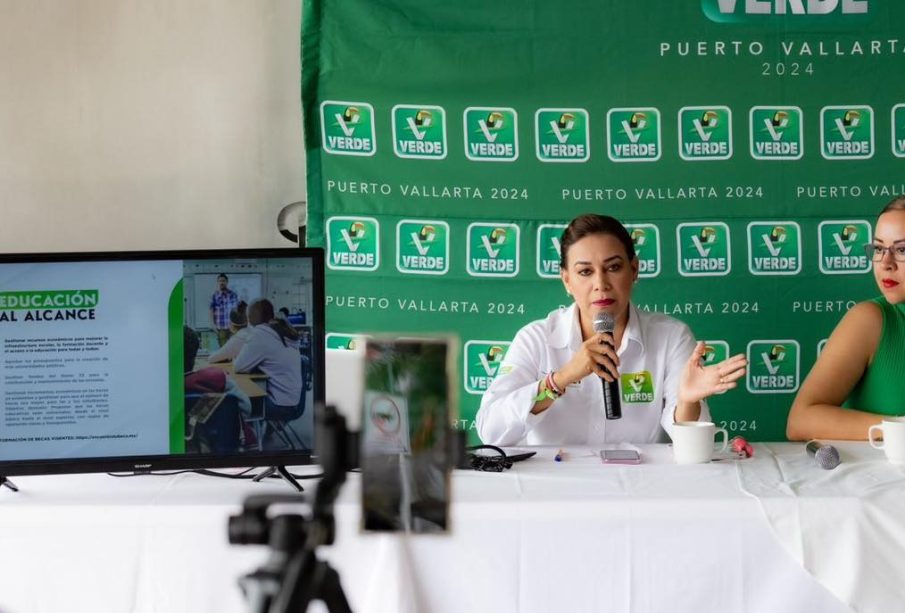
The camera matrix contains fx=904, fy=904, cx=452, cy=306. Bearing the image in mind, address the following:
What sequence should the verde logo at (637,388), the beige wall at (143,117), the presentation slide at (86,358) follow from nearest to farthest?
the presentation slide at (86,358) < the verde logo at (637,388) < the beige wall at (143,117)

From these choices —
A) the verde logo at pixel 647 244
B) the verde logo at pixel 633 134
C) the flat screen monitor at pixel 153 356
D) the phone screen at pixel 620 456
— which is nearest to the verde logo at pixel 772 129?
the verde logo at pixel 633 134

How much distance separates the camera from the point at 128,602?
139cm

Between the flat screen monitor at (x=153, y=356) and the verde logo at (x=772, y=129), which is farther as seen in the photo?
the verde logo at (x=772, y=129)

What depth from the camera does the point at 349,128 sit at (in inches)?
122

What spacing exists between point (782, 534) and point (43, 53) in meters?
3.04

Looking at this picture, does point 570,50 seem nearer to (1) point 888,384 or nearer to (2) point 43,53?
(1) point 888,384

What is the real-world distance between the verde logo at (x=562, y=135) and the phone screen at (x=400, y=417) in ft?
8.60

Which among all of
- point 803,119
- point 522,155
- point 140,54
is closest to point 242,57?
point 140,54

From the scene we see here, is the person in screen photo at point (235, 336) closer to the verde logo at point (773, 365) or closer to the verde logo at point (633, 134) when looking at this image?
the verde logo at point (633, 134)

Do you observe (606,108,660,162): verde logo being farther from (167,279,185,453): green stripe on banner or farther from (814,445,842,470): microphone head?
(167,279,185,453): green stripe on banner

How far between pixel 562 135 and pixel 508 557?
2022 mm

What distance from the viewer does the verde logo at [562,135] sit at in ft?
10.2

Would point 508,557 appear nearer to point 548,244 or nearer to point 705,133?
point 548,244

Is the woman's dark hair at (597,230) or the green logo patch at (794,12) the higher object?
the green logo patch at (794,12)
